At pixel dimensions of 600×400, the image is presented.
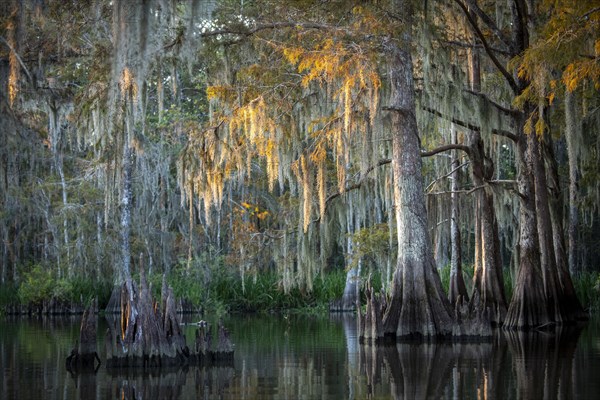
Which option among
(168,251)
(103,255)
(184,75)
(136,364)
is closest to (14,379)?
(136,364)

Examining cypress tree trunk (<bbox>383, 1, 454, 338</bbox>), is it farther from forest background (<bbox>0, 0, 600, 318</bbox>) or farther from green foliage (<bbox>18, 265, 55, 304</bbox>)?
green foliage (<bbox>18, 265, 55, 304</bbox>)

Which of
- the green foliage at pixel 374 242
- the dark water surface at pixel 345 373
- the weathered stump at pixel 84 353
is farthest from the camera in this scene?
the green foliage at pixel 374 242

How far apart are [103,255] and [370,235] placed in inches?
360

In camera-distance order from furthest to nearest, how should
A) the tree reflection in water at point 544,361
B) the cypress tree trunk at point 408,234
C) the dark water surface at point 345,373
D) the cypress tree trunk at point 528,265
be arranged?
the cypress tree trunk at point 528,265 < the cypress tree trunk at point 408,234 < the dark water surface at point 345,373 < the tree reflection in water at point 544,361

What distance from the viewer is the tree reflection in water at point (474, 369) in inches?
331

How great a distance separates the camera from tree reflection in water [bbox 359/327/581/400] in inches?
331

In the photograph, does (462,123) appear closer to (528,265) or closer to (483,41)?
(483,41)

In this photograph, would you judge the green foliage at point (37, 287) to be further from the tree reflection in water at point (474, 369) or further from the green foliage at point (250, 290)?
the tree reflection in water at point (474, 369)

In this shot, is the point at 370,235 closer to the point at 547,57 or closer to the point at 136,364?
the point at 547,57

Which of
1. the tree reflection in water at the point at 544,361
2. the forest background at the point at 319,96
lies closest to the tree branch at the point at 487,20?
the forest background at the point at 319,96

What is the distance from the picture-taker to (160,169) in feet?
88.6

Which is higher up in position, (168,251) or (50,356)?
(168,251)

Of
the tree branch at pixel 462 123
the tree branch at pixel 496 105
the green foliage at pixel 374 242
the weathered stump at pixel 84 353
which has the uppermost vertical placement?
the tree branch at pixel 496 105

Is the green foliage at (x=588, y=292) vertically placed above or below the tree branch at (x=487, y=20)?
below
